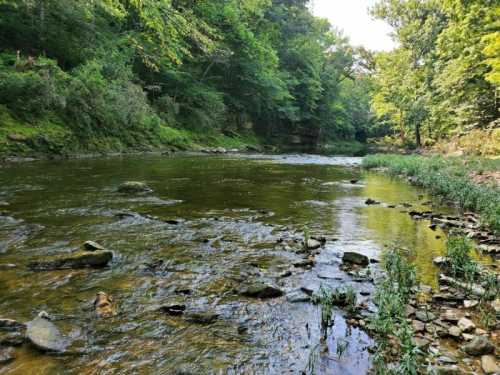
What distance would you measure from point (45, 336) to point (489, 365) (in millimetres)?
3234

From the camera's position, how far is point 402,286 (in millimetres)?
3672

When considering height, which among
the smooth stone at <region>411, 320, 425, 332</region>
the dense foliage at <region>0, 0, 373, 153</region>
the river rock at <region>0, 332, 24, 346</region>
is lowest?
the river rock at <region>0, 332, 24, 346</region>

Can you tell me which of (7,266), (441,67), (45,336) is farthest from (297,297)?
(441,67)

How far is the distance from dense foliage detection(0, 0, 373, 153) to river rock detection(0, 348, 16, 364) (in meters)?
6.06

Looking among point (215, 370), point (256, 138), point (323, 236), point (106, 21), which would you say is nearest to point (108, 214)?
point (323, 236)

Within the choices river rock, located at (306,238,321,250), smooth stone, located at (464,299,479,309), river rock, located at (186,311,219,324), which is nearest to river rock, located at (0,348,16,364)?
river rock, located at (186,311,219,324)

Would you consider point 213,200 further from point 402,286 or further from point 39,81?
point 39,81

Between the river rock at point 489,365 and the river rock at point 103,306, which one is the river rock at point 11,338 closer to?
the river rock at point 103,306

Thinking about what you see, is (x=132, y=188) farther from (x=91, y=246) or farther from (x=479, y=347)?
(x=479, y=347)

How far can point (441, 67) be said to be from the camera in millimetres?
25219

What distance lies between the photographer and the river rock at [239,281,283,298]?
3.71 meters

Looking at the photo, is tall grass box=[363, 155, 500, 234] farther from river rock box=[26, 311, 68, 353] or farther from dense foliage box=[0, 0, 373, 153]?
dense foliage box=[0, 0, 373, 153]

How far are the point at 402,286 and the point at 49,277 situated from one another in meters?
3.66

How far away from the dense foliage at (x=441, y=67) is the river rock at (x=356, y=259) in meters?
12.2
